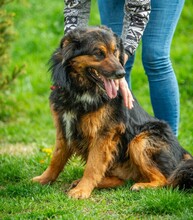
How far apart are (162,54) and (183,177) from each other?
4.27 feet

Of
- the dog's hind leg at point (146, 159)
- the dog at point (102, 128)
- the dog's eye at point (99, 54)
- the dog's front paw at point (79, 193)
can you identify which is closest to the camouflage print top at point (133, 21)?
the dog at point (102, 128)

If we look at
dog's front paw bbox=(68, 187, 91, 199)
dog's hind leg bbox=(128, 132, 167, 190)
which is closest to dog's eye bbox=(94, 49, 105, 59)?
dog's hind leg bbox=(128, 132, 167, 190)

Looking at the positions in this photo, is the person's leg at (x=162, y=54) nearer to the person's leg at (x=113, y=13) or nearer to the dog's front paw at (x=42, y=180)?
the person's leg at (x=113, y=13)

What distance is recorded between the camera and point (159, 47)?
525cm

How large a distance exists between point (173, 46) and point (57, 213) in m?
6.74

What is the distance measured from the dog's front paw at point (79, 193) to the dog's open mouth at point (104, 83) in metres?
0.89

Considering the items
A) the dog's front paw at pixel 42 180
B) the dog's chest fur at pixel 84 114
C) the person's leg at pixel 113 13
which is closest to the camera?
the dog's chest fur at pixel 84 114

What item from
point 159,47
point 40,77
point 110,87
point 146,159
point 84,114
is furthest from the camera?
point 40,77

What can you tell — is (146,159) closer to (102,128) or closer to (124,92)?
(102,128)

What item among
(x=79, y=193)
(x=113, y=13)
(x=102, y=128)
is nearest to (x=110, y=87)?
(x=102, y=128)

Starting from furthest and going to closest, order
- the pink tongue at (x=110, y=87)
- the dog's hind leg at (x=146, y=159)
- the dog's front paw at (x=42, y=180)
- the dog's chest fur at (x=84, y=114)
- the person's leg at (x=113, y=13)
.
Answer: the person's leg at (x=113, y=13) < the dog's front paw at (x=42, y=180) < the dog's hind leg at (x=146, y=159) < the dog's chest fur at (x=84, y=114) < the pink tongue at (x=110, y=87)

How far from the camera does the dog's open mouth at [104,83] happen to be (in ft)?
15.1

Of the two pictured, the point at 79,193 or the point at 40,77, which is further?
the point at 40,77

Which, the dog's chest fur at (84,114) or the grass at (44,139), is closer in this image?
the grass at (44,139)
